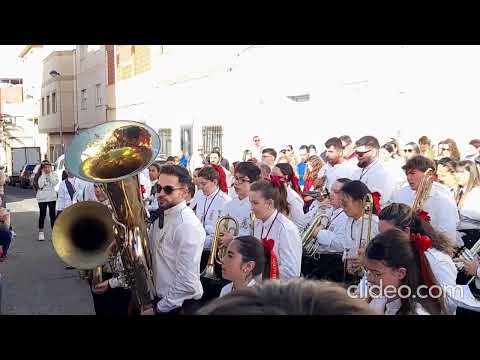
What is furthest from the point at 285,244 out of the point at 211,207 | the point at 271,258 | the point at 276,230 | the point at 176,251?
the point at 211,207

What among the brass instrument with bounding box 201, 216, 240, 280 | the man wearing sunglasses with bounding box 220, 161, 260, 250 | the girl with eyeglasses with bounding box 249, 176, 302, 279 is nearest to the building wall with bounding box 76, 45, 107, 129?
the man wearing sunglasses with bounding box 220, 161, 260, 250

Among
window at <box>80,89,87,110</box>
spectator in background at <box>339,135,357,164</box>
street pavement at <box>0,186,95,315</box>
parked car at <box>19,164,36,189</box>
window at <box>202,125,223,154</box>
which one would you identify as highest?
window at <box>80,89,87,110</box>

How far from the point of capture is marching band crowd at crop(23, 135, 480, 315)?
9.46 ft

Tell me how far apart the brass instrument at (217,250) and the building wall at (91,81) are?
18751 millimetres

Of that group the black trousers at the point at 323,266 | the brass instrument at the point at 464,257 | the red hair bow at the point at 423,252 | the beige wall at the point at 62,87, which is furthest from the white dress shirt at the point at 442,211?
the beige wall at the point at 62,87

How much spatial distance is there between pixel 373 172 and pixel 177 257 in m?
3.18

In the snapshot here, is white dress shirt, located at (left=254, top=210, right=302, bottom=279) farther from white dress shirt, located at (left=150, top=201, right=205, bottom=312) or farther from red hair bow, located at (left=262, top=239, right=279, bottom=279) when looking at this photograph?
white dress shirt, located at (left=150, top=201, right=205, bottom=312)

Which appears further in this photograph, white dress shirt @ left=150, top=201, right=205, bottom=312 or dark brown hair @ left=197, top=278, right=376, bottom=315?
white dress shirt @ left=150, top=201, right=205, bottom=312

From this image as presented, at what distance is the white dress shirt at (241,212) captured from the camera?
17.4ft

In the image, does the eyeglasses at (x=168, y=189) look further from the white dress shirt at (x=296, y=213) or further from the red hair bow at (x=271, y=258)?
the white dress shirt at (x=296, y=213)

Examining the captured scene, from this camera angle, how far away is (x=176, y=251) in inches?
149

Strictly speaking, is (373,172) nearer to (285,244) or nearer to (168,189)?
(285,244)

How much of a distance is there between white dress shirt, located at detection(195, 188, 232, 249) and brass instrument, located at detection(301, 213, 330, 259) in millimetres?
993

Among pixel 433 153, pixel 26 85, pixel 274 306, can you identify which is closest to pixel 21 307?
pixel 433 153
